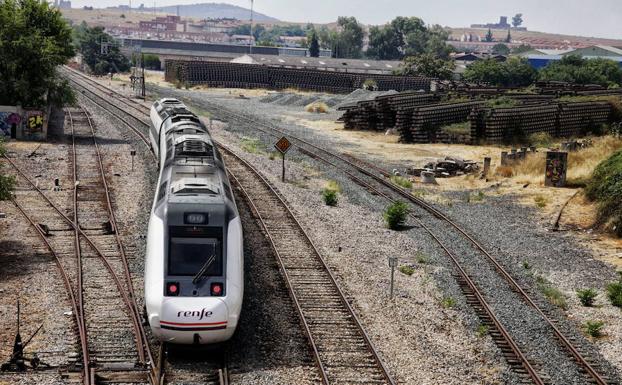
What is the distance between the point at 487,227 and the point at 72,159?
18.6 metres

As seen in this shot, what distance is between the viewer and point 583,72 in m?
103

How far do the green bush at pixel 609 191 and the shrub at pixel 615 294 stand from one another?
687 centimetres

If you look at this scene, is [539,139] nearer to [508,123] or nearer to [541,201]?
[508,123]

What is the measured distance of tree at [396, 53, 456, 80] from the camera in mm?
104688

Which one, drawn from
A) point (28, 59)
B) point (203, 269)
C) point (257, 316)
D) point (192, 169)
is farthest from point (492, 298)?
point (28, 59)

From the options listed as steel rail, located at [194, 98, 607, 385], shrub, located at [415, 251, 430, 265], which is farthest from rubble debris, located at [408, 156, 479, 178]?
shrub, located at [415, 251, 430, 265]

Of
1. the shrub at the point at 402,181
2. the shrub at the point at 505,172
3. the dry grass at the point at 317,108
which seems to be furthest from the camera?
the dry grass at the point at 317,108

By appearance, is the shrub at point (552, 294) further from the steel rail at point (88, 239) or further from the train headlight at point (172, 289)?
the steel rail at point (88, 239)

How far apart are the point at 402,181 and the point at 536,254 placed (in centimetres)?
1216

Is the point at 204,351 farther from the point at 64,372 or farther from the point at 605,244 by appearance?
the point at 605,244

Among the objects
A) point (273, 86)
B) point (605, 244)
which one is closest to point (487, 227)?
point (605, 244)

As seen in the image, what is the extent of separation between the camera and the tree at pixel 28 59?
42469mm

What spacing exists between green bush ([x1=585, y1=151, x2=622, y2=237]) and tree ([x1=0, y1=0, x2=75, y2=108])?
26.6 metres

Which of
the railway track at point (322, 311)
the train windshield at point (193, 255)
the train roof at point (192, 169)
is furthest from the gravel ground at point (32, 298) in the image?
the railway track at point (322, 311)
